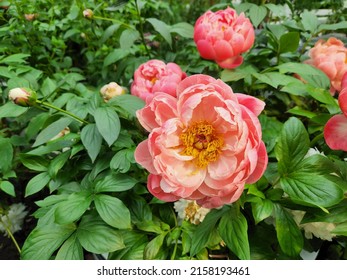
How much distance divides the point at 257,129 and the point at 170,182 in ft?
0.39

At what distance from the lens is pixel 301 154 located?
483 mm

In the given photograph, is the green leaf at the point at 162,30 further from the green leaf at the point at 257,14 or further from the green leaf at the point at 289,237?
the green leaf at the point at 289,237

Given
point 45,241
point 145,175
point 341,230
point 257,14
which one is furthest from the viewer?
point 257,14

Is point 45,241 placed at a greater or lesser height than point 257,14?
lesser

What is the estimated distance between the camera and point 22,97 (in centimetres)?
54

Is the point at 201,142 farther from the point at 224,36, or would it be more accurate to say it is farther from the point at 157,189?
the point at 224,36

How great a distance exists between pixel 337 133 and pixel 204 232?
0.77 ft

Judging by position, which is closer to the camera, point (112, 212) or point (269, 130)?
point (112, 212)

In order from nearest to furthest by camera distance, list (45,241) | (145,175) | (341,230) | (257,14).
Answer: (341,230)
(45,241)
(145,175)
(257,14)

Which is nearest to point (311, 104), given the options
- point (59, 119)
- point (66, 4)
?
point (59, 119)

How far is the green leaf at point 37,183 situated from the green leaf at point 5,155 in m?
0.07

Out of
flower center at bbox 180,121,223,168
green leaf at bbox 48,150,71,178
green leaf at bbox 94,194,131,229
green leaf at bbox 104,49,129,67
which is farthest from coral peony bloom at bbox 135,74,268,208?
green leaf at bbox 104,49,129,67

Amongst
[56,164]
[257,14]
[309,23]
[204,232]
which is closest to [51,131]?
[56,164]

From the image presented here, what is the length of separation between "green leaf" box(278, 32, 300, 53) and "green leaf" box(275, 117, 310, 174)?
283 mm
